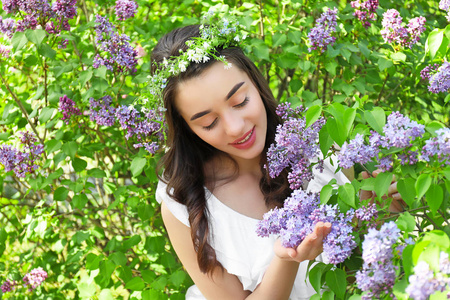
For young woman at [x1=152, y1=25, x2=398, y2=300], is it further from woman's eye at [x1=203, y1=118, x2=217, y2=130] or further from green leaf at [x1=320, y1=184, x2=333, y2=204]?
green leaf at [x1=320, y1=184, x2=333, y2=204]

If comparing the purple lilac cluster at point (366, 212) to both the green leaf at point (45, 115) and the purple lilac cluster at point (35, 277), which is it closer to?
the green leaf at point (45, 115)

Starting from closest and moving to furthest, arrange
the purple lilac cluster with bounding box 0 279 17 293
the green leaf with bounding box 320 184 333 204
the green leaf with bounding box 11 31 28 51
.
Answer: the green leaf with bounding box 320 184 333 204
the green leaf with bounding box 11 31 28 51
the purple lilac cluster with bounding box 0 279 17 293

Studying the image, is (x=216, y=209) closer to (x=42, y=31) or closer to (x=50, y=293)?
(x=42, y=31)

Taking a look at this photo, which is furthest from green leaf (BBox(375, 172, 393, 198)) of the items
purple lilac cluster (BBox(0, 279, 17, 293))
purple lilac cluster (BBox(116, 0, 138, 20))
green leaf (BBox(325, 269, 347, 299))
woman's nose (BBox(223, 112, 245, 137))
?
purple lilac cluster (BBox(0, 279, 17, 293))

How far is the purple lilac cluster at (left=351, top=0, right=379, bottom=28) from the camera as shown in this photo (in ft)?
8.05

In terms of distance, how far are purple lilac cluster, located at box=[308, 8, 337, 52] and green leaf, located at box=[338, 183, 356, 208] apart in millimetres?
989

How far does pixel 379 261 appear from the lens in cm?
113

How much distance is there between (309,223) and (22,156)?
1553mm

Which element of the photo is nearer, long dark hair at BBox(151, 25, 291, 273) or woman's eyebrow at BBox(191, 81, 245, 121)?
woman's eyebrow at BBox(191, 81, 245, 121)

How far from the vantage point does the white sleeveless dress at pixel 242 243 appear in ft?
7.11

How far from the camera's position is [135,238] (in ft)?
8.77

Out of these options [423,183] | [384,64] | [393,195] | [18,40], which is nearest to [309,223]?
[423,183]

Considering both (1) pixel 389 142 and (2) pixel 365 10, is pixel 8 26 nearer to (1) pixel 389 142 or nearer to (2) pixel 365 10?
(2) pixel 365 10

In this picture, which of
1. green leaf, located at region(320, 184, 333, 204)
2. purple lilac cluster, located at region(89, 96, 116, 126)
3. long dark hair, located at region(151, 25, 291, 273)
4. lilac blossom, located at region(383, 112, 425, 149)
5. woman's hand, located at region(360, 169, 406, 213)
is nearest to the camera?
lilac blossom, located at region(383, 112, 425, 149)
